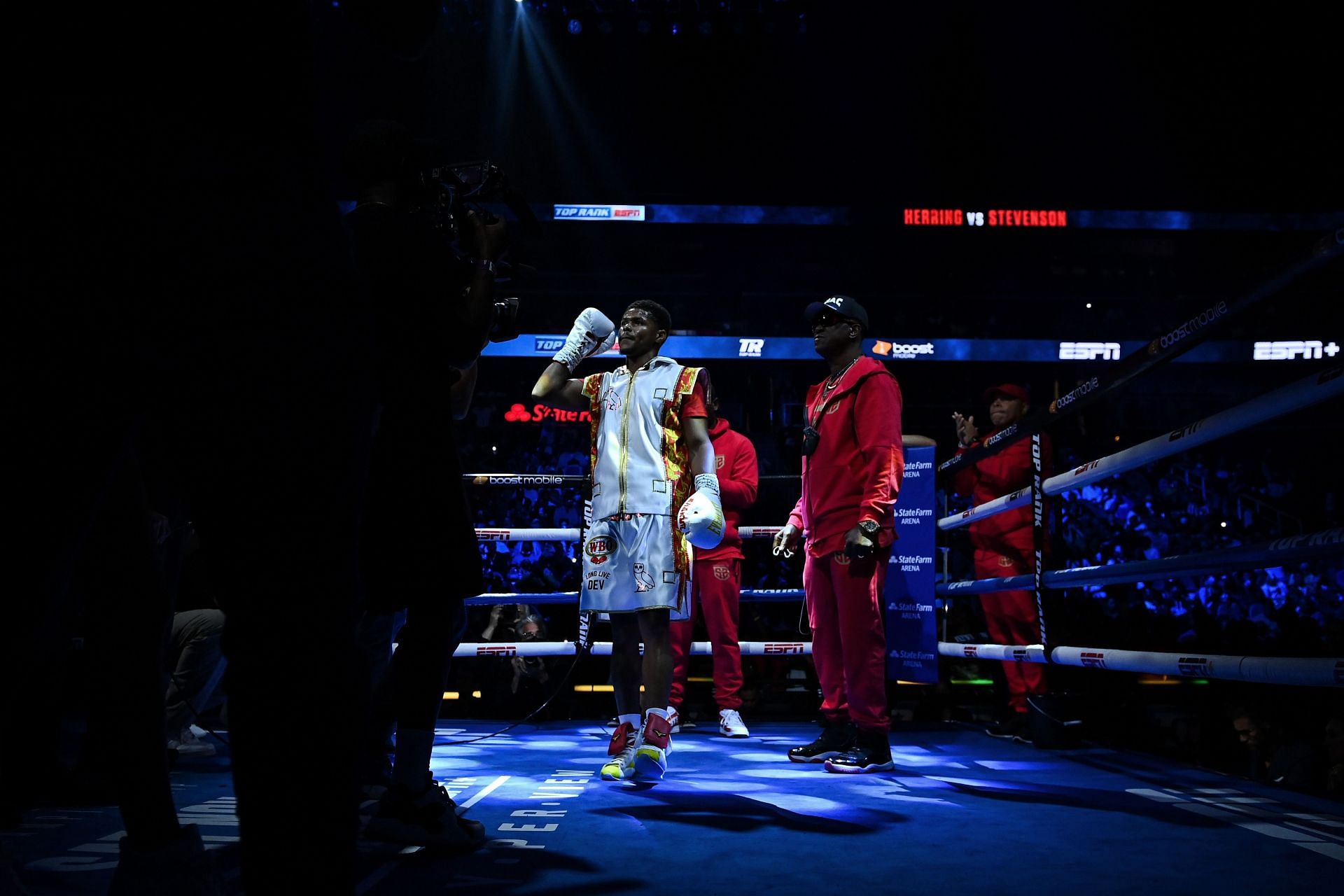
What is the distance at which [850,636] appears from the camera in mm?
2922

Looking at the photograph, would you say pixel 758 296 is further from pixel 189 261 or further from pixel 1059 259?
pixel 189 261

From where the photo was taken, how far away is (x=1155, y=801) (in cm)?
216

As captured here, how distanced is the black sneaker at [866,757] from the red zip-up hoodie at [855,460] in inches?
Result: 23.3

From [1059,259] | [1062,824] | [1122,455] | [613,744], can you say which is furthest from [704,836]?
[1059,259]

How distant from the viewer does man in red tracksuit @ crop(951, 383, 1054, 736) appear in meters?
3.66

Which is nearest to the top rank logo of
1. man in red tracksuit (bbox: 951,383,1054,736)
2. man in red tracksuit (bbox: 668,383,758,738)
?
man in red tracksuit (bbox: 668,383,758,738)

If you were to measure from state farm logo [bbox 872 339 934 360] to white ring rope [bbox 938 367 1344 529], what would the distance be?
13751mm

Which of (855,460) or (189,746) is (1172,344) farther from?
(189,746)

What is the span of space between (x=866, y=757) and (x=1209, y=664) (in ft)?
3.38

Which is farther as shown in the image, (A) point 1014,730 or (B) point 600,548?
(A) point 1014,730

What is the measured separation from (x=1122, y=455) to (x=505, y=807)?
6.33 feet

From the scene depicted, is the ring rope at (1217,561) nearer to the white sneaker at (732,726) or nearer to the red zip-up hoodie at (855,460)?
the red zip-up hoodie at (855,460)

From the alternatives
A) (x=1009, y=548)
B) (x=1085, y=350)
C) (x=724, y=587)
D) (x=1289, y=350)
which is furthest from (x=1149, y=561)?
(x=1289, y=350)

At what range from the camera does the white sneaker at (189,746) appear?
118 inches
